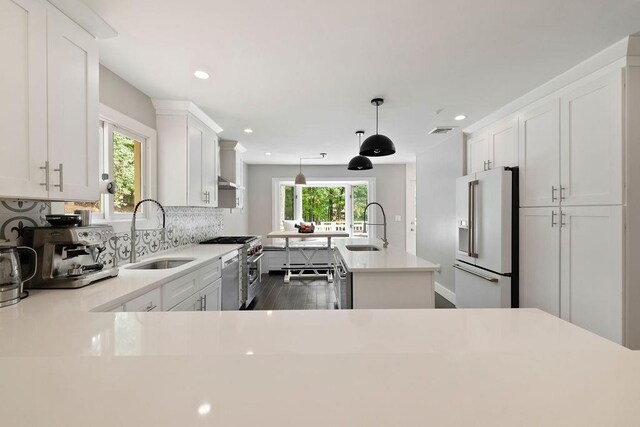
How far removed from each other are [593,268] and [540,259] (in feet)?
1.62

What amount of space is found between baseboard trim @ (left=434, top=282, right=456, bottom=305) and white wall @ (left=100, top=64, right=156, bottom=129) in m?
4.33

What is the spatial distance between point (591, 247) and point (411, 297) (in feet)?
4.55

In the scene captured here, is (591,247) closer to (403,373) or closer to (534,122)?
(534,122)

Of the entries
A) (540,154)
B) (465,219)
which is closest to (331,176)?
(465,219)

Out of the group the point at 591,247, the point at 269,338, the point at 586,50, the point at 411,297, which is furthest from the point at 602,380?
the point at 586,50

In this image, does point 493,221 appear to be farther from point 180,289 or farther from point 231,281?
point 180,289

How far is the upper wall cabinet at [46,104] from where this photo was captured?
1206mm

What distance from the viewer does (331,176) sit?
6.64 metres

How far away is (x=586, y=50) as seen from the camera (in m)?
1.97

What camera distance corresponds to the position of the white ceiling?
1.58m

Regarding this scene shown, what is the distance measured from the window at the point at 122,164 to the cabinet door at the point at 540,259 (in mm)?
3669

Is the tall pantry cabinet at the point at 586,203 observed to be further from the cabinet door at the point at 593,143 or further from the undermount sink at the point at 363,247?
the undermount sink at the point at 363,247

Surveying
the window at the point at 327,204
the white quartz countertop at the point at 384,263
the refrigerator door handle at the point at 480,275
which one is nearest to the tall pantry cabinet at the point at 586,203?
the refrigerator door handle at the point at 480,275

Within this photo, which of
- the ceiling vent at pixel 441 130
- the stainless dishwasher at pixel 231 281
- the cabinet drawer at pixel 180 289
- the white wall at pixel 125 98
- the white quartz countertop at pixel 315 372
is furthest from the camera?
the ceiling vent at pixel 441 130
